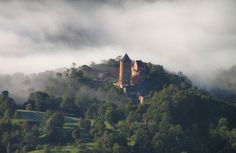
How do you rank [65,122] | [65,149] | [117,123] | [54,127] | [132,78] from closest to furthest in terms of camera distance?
[65,149]
[54,127]
[65,122]
[117,123]
[132,78]

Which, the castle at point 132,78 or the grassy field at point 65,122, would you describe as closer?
the grassy field at point 65,122

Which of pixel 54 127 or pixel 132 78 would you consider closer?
pixel 54 127

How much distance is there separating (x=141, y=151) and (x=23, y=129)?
30.5 ft

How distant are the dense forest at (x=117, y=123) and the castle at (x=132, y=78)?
2.99 feet

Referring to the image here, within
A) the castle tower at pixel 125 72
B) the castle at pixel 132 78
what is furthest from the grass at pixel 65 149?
the castle tower at pixel 125 72

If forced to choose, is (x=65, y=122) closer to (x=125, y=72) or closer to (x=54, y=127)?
(x=54, y=127)

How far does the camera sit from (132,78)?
275 ft

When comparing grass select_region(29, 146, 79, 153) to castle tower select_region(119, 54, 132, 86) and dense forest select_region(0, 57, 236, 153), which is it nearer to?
dense forest select_region(0, 57, 236, 153)

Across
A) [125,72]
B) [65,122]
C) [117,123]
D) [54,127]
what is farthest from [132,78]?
[54,127]

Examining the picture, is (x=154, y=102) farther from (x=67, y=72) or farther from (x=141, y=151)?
(x=67, y=72)

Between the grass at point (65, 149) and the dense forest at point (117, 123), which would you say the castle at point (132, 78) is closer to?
the dense forest at point (117, 123)

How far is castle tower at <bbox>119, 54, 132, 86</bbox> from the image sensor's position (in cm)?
8465

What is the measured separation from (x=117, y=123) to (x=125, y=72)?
15.9 meters

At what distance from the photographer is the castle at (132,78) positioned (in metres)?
82.4
